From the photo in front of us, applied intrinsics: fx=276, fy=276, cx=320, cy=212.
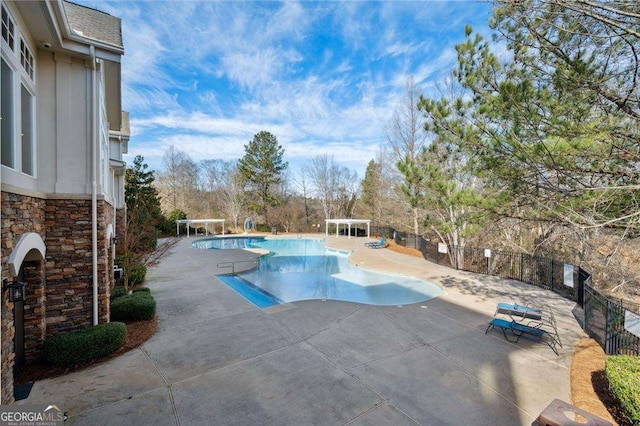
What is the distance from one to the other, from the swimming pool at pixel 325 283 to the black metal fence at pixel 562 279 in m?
3.94

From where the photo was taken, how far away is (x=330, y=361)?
511 cm

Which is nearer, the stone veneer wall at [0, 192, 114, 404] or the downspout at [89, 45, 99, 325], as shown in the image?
the stone veneer wall at [0, 192, 114, 404]

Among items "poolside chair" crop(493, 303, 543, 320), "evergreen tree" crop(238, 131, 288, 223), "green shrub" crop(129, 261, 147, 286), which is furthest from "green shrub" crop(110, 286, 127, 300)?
"evergreen tree" crop(238, 131, 288, 223)

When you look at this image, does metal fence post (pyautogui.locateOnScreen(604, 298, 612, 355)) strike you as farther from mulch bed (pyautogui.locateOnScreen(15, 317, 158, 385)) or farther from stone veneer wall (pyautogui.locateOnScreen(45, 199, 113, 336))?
stone veneer wall (pyautogui.locateOnScreen(45, 199, 113, 336))

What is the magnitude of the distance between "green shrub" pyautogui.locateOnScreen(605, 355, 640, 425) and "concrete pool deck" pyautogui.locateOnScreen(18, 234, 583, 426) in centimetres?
70

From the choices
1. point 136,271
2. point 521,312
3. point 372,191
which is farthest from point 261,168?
point 521,312

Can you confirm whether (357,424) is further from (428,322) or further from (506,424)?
(428,322)

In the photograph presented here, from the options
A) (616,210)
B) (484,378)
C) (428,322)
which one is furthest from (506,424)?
(616,210)

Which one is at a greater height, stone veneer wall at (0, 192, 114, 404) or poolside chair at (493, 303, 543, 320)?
stone veneer wall at (0, 192, 114, 404)

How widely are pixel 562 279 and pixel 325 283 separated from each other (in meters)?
9.09

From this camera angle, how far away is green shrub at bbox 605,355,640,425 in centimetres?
349

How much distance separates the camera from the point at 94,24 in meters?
6.06

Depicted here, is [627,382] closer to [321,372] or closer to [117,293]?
[321,372]

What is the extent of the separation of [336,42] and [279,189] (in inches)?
995
